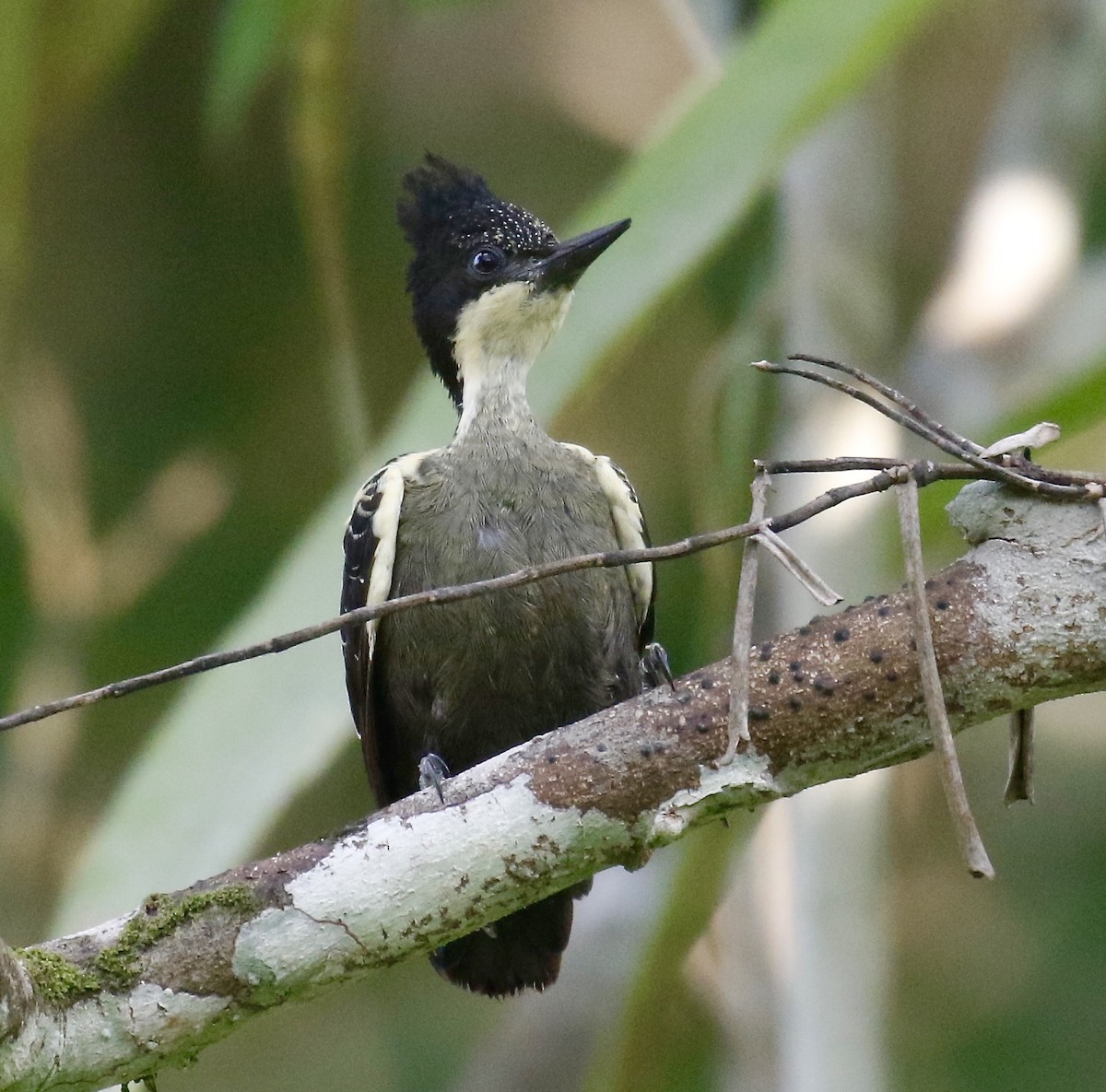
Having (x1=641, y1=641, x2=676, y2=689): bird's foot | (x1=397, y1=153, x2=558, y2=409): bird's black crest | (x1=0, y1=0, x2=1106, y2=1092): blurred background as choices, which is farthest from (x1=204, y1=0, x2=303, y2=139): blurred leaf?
(x1=641, y1=641, x2=676, y2=689): bird's foot

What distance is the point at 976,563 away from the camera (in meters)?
1.36

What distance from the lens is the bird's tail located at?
6.76 ft

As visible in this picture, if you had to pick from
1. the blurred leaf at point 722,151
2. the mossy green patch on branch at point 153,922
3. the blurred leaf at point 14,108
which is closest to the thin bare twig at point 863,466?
the mossy green patch on branch at point 153,922

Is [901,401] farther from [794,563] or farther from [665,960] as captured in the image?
[665,960]

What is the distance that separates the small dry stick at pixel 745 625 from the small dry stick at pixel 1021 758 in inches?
9.1

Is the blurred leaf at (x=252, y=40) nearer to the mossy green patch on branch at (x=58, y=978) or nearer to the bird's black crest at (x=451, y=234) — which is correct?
the bird's black crest at (x=451, y=234)

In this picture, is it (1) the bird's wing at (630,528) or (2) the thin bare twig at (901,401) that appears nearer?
(2) the thin bare twig at (901,401)

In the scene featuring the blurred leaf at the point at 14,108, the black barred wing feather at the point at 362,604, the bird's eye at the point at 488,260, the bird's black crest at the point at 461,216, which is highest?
the blurred leaf at the point at 14,108

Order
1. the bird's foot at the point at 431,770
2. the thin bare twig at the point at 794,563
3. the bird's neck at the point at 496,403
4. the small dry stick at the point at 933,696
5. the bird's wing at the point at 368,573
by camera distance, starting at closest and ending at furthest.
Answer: the small dry stick at the point at 933,696 < the thin bare twig at the point at 794,563 < the bird's foot at the point at 431,770 < the bird's wing at the point at 368,573 < the bird's neck at the point at 496,403

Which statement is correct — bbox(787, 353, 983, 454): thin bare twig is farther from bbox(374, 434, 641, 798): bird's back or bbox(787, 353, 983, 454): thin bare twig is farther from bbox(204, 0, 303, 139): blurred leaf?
bbox(204, 0, 303, 139): blurred leaf

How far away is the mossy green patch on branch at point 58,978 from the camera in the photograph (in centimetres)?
134

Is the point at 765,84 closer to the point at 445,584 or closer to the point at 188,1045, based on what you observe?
the point at 445,584

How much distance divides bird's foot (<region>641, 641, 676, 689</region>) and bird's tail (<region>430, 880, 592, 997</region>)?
301 millimetres

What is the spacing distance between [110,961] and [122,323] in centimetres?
365
